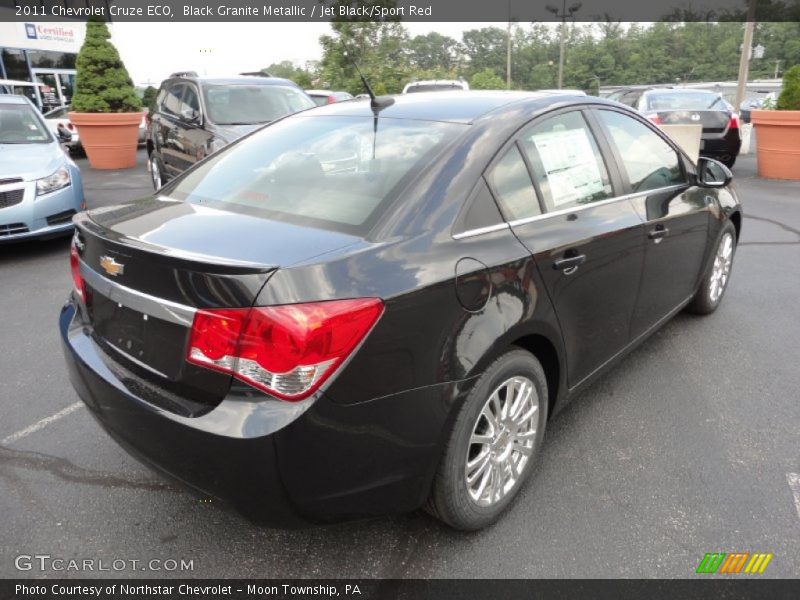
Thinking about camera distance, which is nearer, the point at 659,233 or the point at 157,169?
the point at 659,233

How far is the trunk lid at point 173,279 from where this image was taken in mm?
1851

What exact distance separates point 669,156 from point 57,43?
1145 inches

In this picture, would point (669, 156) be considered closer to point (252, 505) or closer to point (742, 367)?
point (742, 367)

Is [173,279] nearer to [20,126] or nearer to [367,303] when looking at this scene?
[367,303]

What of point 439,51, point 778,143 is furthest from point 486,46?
point 778,143

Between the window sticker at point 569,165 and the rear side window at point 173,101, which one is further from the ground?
the rear side window at point 173,101

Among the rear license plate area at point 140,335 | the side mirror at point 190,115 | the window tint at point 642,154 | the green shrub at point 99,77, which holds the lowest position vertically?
the rear license plate area at point 140,335

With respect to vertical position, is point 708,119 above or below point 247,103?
below

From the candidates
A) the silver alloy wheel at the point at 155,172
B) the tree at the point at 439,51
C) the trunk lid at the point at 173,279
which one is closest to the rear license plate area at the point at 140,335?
the trunk lid at the point at 173,279

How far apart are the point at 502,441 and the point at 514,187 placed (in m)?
1.00

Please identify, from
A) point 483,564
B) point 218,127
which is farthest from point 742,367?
point 218,127

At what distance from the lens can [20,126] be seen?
24.1 feet

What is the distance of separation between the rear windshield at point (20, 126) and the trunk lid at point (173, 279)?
5902mm

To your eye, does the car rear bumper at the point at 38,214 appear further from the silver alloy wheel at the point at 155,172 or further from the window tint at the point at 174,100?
the silver alloy wheel at the point at 155,172
